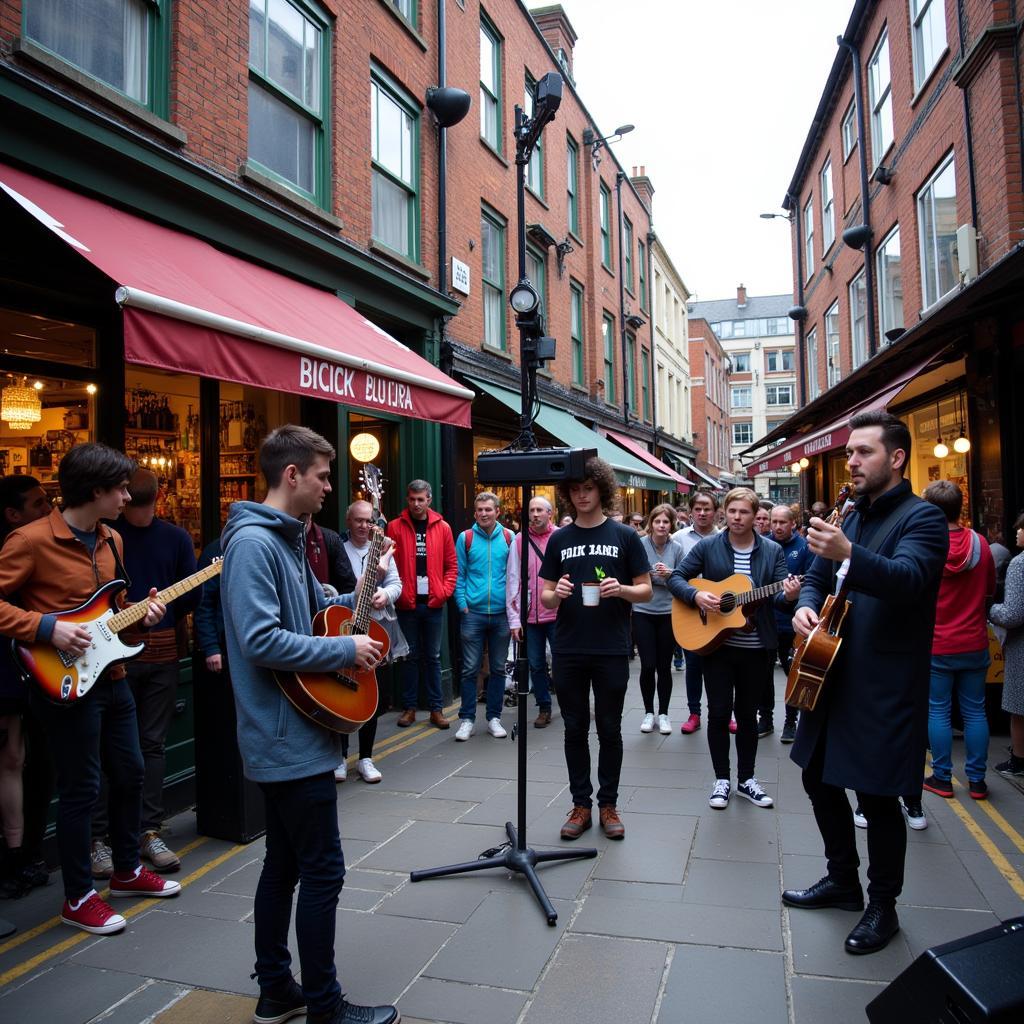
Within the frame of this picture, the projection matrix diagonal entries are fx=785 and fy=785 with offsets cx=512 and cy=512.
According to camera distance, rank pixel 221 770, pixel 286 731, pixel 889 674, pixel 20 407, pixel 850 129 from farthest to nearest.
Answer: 1. pixel 850 129
2. pixel 20 407
3. pixel 221 770
4. pixel 889 674
5. pixel 286 731

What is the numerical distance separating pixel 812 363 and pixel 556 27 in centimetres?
1066

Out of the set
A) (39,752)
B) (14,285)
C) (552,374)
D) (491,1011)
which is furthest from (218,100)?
→ (552,374)

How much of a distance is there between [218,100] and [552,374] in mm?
8720

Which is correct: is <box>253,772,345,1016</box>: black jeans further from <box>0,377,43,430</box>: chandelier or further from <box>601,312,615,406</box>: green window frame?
<box>601,312,615,406</box>: green window frame

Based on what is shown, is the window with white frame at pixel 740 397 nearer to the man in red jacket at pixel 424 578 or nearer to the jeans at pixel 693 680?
the jeans at pixel 693 680

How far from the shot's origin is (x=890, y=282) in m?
13.3

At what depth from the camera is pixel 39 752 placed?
4188 mm

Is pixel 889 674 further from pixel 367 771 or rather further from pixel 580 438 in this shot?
pixel 580 438

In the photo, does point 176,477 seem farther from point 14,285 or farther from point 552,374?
point 552,374

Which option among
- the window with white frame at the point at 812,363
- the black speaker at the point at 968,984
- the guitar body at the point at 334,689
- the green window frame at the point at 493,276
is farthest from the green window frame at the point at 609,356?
the black speaker at the point at 968,984

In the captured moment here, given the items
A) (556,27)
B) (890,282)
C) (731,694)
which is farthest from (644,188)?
(731,694)

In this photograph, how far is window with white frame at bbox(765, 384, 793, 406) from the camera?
60750 millimetres

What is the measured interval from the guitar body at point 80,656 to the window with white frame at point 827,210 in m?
17.4

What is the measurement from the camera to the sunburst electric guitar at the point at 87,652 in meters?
3.44
